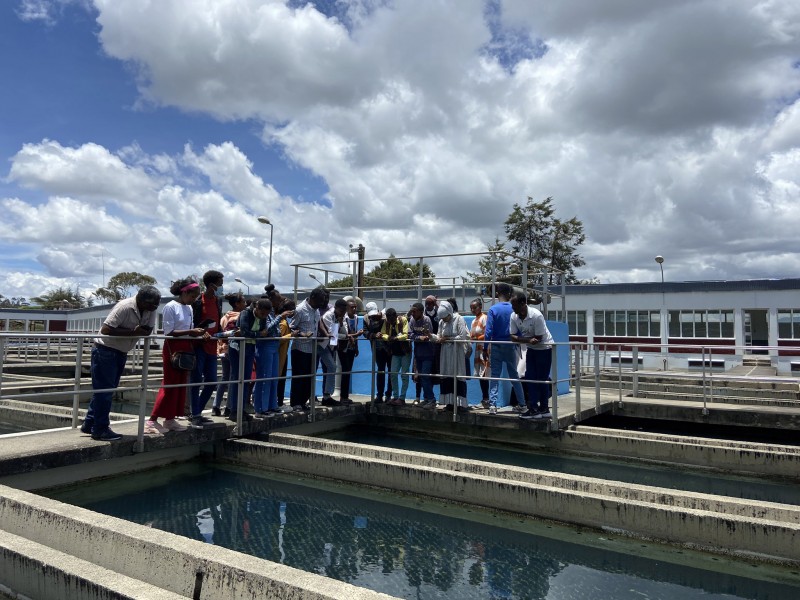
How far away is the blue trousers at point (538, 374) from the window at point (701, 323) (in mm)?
23316

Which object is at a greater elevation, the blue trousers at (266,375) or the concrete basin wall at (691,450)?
the blue trousers at (266,375)

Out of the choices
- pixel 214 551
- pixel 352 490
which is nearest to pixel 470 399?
pixel 352 490

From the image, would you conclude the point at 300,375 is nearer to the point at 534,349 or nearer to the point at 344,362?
the point at 344,362

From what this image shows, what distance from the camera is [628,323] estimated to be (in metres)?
29.7

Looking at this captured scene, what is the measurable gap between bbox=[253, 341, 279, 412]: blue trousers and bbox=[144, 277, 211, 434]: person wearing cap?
1158 millimetres

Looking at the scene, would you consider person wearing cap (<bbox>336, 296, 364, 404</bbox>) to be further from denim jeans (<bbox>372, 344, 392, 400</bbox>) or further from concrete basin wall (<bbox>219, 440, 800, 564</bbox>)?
concrete basin wall (<bbox>219, 440, 800, 564</bbox>)

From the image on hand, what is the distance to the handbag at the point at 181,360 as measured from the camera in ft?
20.3

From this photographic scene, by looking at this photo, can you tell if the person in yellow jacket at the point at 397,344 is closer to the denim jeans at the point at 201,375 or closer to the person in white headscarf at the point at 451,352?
the person in white headscarf at the point at 451,352

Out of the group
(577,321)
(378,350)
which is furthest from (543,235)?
(378,350)

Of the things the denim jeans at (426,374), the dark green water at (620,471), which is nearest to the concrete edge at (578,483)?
the dark green water at (620,471)

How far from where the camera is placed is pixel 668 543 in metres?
4.82

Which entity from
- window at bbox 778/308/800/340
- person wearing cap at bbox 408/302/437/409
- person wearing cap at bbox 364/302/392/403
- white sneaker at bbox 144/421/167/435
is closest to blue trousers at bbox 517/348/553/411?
person wearing cap at bbox 408/302/437/409

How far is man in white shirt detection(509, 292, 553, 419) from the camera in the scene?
7773 mm

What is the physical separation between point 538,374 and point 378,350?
115 inches
